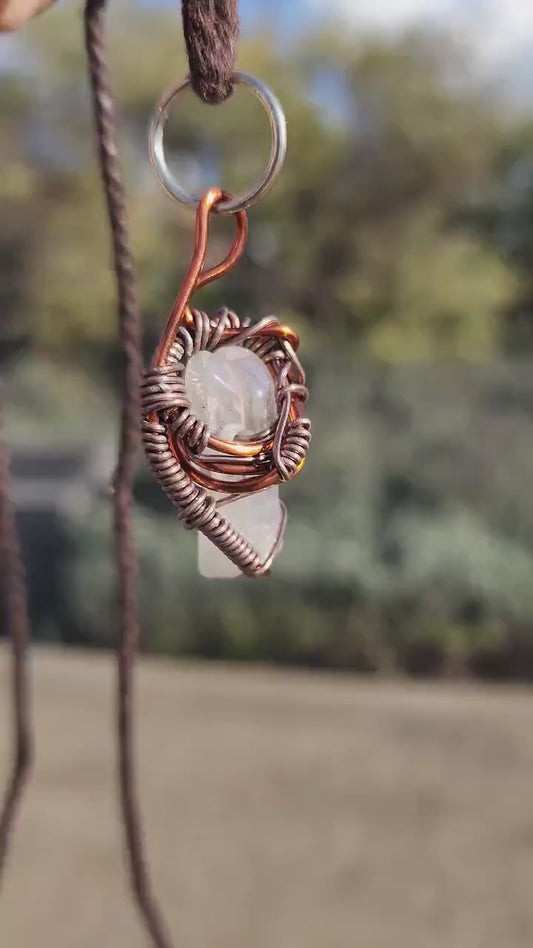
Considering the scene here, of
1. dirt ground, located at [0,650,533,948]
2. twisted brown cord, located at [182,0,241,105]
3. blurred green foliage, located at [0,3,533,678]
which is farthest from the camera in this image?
blurred green foliage, located at [0,3,533,678]

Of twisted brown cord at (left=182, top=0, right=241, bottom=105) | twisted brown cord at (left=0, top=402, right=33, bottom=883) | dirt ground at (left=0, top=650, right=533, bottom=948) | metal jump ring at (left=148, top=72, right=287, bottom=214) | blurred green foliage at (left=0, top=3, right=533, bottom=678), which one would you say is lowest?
dirt ground at (left=0, top=650, right=533, bottom=948)

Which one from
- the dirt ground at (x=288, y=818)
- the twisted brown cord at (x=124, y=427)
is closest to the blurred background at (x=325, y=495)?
the dirt ground at (x=288, y=818)

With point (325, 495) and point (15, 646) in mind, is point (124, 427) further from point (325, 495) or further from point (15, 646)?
point (325, 495)

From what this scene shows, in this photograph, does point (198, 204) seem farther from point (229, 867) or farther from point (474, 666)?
point (474, 666)

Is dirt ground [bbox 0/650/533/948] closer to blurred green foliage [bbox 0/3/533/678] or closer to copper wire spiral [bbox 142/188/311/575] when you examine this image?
blurred green foliage [bbox 0/3/533/678]

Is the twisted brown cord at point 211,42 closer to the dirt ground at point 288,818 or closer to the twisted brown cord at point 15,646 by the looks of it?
the twisted brown cord at point 15,646

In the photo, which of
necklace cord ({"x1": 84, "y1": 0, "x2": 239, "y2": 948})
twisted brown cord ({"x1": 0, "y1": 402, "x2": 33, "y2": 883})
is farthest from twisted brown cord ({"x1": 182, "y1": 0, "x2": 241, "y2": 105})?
twisted brown cord ({"x1": 0, "y1": 402, "x2": 33, "y2": 883})
